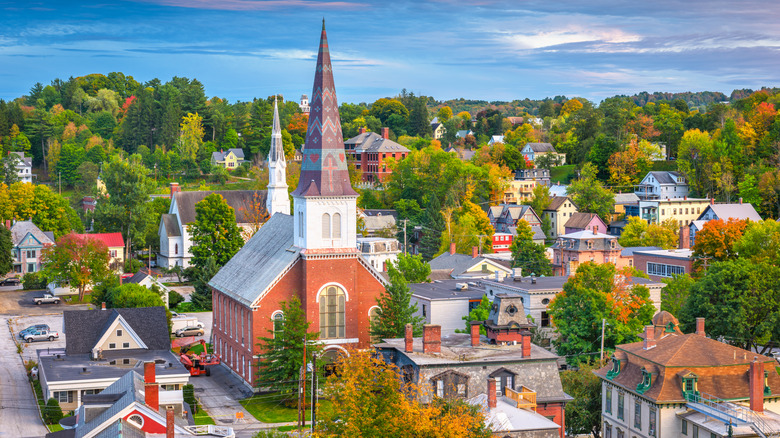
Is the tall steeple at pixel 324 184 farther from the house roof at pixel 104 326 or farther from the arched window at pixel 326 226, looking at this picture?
the house roof at pixel 104 326

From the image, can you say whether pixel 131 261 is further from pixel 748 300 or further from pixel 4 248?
pixel 748 300

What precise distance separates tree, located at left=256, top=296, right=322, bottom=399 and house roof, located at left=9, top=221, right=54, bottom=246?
6009 centimetres

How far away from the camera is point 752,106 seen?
153 metres

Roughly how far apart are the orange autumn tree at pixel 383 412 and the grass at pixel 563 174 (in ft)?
421

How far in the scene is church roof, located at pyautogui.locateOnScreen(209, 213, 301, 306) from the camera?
201ft

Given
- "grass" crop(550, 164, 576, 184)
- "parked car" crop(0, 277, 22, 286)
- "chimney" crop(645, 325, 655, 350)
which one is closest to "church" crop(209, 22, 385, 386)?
"chimney" crop(645, 325, 655, 350)

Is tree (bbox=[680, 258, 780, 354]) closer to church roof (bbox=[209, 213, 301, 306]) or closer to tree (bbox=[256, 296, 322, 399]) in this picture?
tree (bbox=[256, 296, 322, 399])

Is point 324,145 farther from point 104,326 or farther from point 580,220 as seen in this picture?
point 580,220

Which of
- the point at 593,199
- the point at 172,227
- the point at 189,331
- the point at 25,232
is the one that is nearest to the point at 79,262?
the point at 189,331

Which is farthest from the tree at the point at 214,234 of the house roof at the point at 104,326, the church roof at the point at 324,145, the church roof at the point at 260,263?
the church roof at the point at 324,145

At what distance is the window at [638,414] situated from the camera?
46.6 m

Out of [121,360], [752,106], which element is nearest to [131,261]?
[121,360]

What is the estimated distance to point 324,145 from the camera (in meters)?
61.4

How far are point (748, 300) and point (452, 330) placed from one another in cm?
2212
